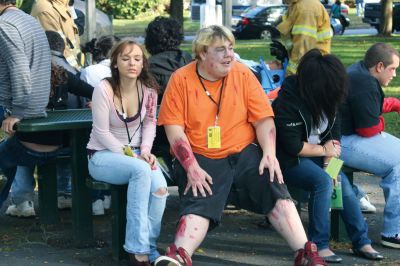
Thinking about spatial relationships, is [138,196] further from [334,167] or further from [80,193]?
[334,167]

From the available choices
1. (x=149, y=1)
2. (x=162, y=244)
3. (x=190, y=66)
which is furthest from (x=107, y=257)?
(x=149, y=1)

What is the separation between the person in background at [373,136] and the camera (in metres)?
5.93

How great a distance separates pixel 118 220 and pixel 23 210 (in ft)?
4.76

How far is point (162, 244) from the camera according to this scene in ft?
20.1

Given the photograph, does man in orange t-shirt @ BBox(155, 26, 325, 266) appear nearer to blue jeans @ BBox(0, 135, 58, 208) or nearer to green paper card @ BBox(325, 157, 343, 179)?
green paper card @ BBox(325, 157, 343, 179)

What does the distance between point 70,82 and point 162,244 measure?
4.39ft

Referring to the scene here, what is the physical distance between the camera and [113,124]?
5598mm

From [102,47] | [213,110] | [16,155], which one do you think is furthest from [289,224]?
[102,47]

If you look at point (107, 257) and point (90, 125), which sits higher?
point (90, 125)

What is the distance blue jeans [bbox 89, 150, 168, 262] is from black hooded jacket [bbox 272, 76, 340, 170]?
82 centimetres

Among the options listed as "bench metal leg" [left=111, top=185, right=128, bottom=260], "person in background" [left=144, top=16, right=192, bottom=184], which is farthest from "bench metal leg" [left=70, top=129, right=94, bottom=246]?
"person in background" [left=144, top=16, right=192, bottom=184]

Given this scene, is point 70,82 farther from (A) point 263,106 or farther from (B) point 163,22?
(A) point 263,106

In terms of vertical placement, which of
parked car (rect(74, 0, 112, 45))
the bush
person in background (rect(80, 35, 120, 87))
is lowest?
Result: the bush

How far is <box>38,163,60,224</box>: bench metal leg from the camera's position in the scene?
21.4ft
